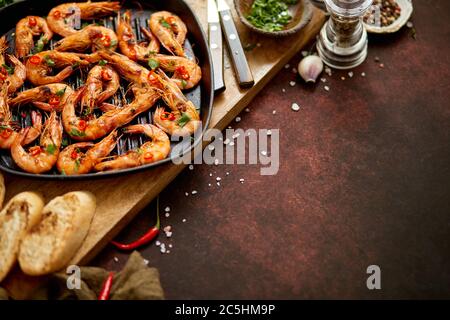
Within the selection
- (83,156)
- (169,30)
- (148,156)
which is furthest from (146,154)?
(169,30)

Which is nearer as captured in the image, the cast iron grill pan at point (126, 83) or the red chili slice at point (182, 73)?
the cast iron grill pan at point (126, 83)

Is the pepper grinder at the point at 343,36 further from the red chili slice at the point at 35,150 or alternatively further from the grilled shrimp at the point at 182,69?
the red chili slice at the point at 35,150

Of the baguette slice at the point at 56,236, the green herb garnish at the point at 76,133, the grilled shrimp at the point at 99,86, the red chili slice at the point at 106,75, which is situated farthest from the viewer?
the red chili slice at the point at 106,75

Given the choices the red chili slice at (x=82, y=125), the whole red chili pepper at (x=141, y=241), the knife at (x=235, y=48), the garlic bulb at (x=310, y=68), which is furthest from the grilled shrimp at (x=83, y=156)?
the garlic bulb at (x=310, y=68)

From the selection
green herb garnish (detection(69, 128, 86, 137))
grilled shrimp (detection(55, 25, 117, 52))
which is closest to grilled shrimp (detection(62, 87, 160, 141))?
green herb garnish (detection(69, 128, 86, 137))

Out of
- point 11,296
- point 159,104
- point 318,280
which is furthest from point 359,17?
point 11,296

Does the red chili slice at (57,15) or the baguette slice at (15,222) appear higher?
the red chili slice at (57,15)
